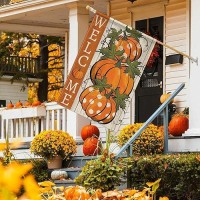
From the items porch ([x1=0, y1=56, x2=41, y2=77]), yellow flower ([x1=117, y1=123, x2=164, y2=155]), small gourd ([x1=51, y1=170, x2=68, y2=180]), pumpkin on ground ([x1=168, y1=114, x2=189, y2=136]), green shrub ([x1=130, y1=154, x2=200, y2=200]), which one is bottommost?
small gourd ([x1=51, y1=170, x2=68, y2=180])

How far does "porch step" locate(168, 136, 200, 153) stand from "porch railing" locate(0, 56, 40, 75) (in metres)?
18.8

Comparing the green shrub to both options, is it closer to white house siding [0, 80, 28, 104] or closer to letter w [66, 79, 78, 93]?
letter w [66, 79, 78, 93]

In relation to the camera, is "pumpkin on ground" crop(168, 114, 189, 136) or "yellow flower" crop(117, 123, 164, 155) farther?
"pumpkin on ground" crop(168, 114, 189, 136)

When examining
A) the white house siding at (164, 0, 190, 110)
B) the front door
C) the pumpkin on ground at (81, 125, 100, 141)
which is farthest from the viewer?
the front door

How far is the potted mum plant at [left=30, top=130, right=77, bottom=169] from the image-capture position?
13789 mm

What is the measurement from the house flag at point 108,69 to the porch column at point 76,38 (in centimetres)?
191

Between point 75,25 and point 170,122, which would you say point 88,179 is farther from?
point 75,25

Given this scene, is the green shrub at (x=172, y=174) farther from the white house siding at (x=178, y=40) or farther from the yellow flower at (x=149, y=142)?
the white house siding at (x=178, y=40)

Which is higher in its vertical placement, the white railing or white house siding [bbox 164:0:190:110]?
white house siding [bbox 164:0:190:110]

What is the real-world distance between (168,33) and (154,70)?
0.89m

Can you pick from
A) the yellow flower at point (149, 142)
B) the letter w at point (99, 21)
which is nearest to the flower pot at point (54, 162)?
the yellow flower at point (149, 142)

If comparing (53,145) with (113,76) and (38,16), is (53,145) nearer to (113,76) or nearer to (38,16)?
(113,76)

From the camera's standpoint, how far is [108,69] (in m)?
12.6

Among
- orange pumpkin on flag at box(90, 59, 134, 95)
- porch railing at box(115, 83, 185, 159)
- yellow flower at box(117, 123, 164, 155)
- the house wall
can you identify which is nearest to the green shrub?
porch railing at box(115, 83, 185, 159)
